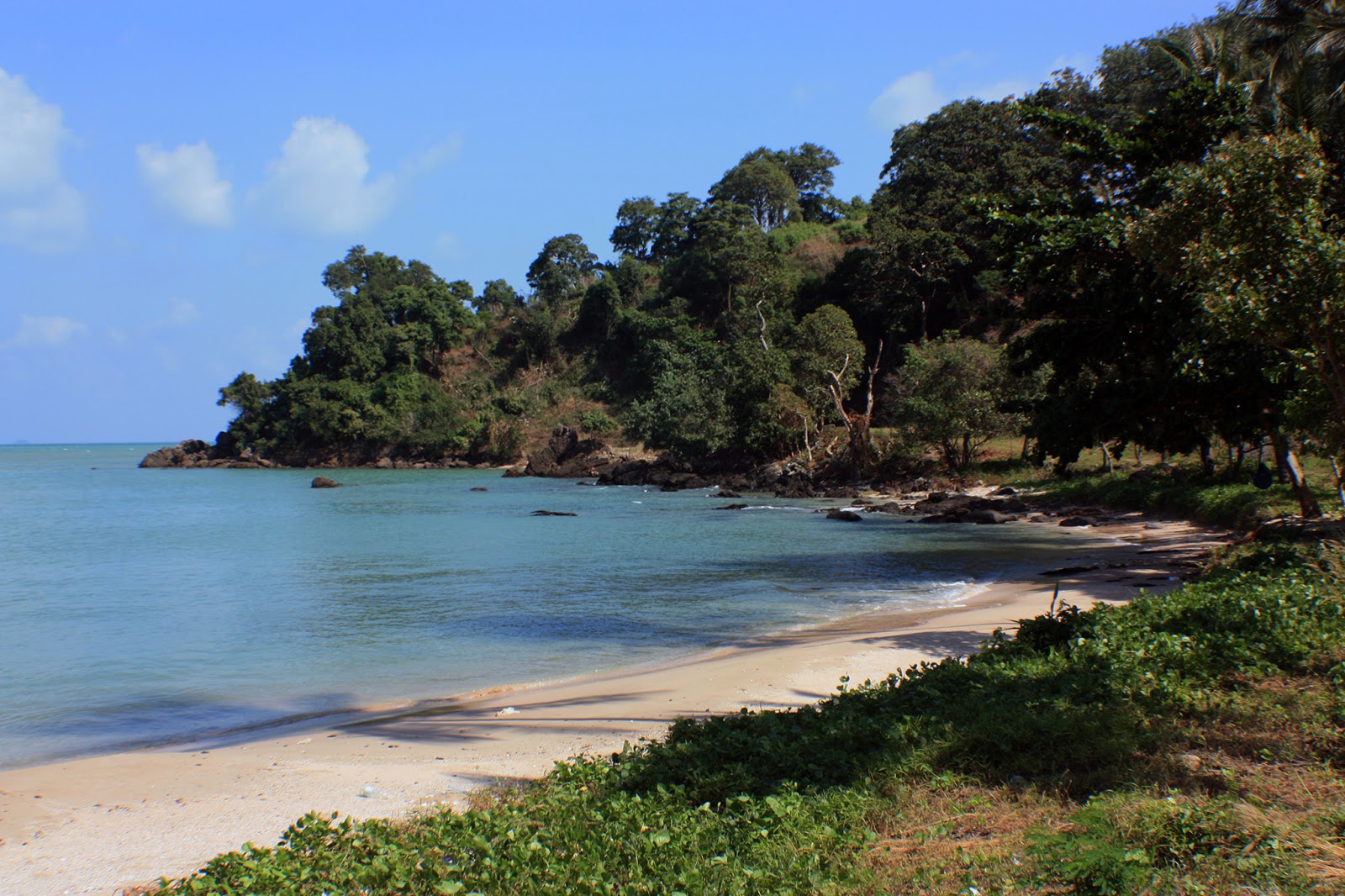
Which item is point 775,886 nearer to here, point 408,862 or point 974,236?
point 408,862

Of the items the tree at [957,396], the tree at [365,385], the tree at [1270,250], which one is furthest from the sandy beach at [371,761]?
the tree at [365,385]

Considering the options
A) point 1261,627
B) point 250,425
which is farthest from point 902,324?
point 250,425

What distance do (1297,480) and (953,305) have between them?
37.3 meters

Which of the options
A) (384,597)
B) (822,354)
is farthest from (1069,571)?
(822,354)

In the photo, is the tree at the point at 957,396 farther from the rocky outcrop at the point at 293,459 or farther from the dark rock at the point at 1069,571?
the rocky outcrop at the point at 293,459

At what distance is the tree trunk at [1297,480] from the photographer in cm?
1619

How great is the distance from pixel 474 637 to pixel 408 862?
10.2m

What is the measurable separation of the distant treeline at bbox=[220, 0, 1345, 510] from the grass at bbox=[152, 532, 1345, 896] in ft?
20.2

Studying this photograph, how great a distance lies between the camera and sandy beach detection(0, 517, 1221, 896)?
6113mm

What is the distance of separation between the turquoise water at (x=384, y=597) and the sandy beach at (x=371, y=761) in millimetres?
1335

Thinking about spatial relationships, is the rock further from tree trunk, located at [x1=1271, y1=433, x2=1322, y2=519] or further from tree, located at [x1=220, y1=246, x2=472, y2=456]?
tree, located at [x1=220, y1=246, x2=472, y2=456]

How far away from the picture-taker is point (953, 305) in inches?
2088

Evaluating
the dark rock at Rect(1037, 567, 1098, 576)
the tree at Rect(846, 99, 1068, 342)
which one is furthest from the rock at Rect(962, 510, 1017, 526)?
the tree at Rect(846, 99, 1068, 342)

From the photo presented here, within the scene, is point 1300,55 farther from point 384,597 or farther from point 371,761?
point 371,761
